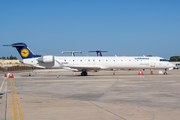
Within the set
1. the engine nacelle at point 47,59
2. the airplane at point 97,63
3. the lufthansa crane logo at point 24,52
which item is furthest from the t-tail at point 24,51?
the engine nacelle at point 47,59

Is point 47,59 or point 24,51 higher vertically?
point 24,51

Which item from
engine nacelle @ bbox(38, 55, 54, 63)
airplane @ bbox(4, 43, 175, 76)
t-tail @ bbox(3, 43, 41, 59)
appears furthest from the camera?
t-tail @ bbox(3, 43, 41, 59)

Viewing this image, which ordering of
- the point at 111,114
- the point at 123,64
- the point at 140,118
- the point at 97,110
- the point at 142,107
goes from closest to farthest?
the point at 140,118
the point at 111,114
the point at 97,110
the point at 142,107
the point at 123,64

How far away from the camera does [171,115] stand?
866cm

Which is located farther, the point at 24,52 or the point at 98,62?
the point at 24,52

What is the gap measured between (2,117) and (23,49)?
32277 mm

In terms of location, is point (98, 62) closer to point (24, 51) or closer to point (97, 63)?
point (97, 63)

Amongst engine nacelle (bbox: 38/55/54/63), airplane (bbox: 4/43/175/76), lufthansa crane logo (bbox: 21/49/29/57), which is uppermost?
lufthansa crane logo (bbox: 21/49/29/57)

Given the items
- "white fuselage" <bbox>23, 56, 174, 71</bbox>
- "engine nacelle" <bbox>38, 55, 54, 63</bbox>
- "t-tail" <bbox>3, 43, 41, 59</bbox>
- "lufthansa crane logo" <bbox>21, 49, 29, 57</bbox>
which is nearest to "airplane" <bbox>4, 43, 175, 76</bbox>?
"white fuselage" <bbox>23, 56, 174, 71</bbox>

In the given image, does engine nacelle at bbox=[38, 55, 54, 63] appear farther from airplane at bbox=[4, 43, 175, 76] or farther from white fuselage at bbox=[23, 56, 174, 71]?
white fuselage at bbox=[23, 56, 174, 71]

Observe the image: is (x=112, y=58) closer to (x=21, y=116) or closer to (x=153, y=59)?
(x=153, y=59)

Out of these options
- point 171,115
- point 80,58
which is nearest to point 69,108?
point 171,115

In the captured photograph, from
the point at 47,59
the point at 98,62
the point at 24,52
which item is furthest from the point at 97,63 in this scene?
the point at 24,52

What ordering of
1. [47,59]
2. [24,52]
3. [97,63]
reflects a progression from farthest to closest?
[24,52], [97,63], [47,59]
